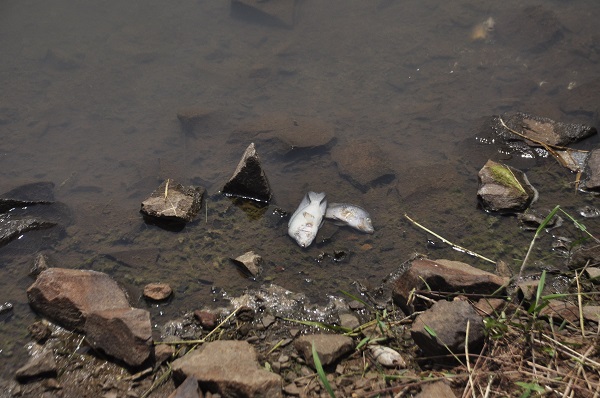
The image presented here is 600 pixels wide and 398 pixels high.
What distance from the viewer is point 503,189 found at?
3.33 m

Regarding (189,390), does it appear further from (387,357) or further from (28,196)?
(28,196)

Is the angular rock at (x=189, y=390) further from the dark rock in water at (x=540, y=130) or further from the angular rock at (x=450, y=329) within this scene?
the dark rock in water at (x=540, y=130)

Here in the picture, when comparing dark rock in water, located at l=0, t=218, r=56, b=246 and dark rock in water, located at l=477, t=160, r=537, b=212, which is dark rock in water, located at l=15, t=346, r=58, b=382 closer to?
dark rock in water, located at l=0, t=218, r=56, b=246

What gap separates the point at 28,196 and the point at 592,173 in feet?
14.5

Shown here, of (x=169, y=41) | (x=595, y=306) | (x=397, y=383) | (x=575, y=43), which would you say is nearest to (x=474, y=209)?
(x=595, y=306)

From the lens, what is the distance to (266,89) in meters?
5.58

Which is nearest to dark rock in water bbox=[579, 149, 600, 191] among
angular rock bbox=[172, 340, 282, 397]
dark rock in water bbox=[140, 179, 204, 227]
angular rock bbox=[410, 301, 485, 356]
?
angular rock bbox=[410, 301, 485, 356]

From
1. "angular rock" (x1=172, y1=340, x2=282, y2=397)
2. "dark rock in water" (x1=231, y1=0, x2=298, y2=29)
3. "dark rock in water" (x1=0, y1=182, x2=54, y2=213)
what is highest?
"dark rock in water" (x1=231, y1=0, x2=298, y2=29)

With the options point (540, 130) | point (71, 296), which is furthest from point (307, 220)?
point (540, 130)

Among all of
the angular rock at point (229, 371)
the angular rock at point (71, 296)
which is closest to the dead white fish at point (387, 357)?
the angular rock at point (229, 371)

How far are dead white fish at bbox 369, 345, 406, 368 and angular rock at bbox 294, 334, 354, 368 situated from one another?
0.12 metres

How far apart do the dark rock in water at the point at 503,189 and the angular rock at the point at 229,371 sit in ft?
6.43

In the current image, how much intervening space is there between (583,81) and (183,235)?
4.48 m

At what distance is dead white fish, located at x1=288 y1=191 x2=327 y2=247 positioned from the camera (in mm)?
3244
